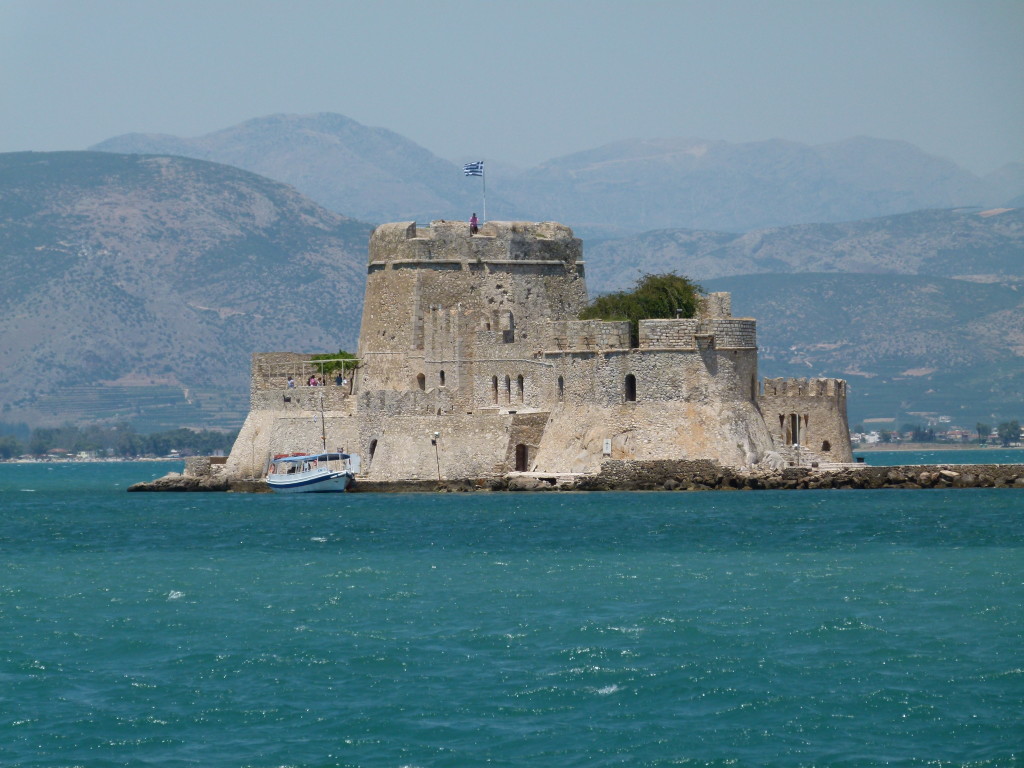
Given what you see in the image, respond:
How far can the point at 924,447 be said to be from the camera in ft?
553

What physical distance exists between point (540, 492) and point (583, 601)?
75.0 ft

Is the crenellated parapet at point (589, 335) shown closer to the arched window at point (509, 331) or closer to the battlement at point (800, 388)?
the arched window at point (509, 331)

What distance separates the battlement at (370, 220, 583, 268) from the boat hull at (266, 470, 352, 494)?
6134 mm

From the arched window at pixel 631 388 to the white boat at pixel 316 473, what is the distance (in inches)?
365

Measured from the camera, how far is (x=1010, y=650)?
26141 millimetres

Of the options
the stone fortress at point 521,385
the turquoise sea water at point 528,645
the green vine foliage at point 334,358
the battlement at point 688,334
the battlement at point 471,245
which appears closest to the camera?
the turquoise sea water at point 528,645

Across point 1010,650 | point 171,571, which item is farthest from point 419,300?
point 1010,650

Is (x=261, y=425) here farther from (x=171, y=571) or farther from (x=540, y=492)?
(x=171, y=571)

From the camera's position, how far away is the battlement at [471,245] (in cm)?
5762

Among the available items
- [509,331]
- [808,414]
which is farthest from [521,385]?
[808,414]

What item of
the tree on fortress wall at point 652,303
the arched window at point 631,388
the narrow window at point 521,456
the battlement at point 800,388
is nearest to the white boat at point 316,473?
the narrow window at point 521,456

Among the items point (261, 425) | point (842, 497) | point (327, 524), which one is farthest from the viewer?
point (261, 425)

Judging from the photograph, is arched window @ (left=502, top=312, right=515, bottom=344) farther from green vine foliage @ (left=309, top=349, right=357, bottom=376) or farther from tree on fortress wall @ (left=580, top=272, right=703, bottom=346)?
green vine foliage @ (left=309, top=349, right=357, bottom=376)

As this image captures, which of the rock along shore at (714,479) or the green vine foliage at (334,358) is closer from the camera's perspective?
the rock along shore at (714,479)
